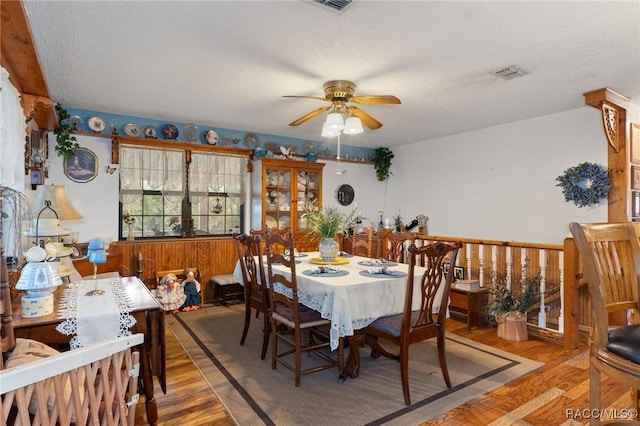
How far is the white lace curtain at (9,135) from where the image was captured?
1.95 meters

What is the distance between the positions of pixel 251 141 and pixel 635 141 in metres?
4.59

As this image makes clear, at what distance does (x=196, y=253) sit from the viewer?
189 inches

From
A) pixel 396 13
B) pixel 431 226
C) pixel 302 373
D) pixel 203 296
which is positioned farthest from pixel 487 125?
pixel 203 296

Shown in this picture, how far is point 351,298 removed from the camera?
2418 mm

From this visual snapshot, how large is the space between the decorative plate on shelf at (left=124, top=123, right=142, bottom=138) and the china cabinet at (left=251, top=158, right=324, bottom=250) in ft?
5.04

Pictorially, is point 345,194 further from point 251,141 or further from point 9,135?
point 9,135

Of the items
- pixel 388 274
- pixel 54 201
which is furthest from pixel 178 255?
pixel 388 274

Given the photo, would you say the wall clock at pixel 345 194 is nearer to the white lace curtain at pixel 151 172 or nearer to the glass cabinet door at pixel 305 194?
the glass cabinet door at pixel 305 194

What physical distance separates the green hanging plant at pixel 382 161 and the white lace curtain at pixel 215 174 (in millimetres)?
2419

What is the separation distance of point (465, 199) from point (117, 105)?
15.3 feet

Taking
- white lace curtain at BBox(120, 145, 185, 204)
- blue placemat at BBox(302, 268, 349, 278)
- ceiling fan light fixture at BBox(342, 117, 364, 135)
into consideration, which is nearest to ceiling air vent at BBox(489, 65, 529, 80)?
ceiling fan light fixture at BBox(342, 117, 364, 135)

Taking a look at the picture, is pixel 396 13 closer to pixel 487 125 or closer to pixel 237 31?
pixel 237 31

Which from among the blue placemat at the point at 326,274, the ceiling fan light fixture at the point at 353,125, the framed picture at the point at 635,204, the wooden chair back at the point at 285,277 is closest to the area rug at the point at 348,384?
the wooden chair back at the point at 285,277

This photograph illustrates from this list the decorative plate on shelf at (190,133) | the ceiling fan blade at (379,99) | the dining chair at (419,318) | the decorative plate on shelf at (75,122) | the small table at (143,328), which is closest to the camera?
the small table at (143,328)
